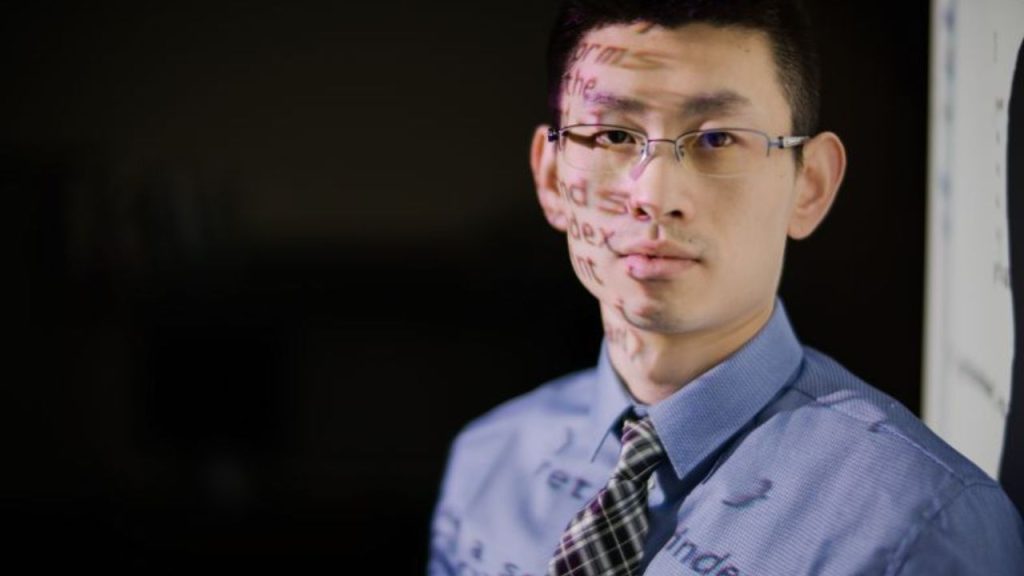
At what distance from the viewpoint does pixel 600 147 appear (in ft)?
3.26

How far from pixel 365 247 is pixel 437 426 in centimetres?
25

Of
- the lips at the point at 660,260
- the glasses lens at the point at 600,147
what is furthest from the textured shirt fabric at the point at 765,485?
the glasses lens at the point at 600,147

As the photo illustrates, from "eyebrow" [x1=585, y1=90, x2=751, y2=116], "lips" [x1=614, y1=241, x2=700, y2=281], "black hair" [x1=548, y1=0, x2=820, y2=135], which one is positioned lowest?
"lips" [x1=614, y1=241, x2=700, y2=281]

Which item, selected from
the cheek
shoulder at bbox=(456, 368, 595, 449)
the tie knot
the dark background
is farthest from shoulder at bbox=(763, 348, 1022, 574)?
the dark background

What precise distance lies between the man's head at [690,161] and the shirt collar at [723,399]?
3 cm

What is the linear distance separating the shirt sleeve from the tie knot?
0.25 meters

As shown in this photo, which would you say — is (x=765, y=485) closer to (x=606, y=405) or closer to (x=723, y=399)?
(x=723, y=399)

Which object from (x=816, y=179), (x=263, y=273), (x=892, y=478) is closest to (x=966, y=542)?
(x=892, y=478)

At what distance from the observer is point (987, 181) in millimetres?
1018

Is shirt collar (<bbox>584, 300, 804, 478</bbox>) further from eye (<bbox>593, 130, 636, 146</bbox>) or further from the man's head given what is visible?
eye (<bbox>593, 130, 636, 146</bbox>)

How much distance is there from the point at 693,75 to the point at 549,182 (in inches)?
9.0

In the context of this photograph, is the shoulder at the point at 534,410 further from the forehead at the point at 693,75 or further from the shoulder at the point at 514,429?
the forehead at the point at 693,75

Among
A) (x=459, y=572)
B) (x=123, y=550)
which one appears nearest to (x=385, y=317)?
(x=459, y=572)

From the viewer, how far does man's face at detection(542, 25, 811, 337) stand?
0.94 meters
